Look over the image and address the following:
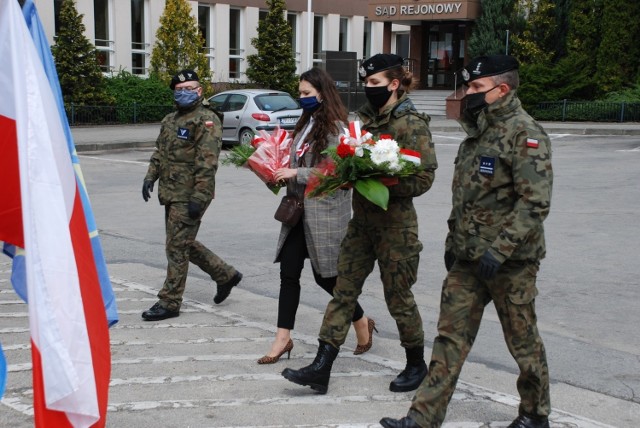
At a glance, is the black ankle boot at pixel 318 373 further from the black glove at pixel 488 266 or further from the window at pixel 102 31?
the window at pixel 102 31

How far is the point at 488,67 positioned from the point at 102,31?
1253 inches

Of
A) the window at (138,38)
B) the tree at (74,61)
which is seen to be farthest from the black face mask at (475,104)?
the window at (138,38)

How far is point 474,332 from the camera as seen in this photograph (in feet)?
15.1

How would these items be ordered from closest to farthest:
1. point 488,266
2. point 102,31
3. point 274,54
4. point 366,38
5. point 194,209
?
point 488,266 → point 194,209 → point 102,31 → point 274,54 → point 366,38

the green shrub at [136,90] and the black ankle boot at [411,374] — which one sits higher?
the green shrub at [136,90]

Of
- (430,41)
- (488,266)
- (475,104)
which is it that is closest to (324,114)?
(475,104)

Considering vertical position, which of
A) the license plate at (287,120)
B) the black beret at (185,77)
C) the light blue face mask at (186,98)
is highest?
the black beret at (185,77)

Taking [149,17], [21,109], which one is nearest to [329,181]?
[21,109]

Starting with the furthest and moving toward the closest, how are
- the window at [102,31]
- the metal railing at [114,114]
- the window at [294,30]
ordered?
the window at [294,30] < the window at [102,31] < the metal railing at [114,114]

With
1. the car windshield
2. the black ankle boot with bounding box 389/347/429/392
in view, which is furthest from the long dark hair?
the car windshield

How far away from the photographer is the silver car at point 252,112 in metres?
22.4

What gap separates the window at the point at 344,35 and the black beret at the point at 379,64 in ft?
130

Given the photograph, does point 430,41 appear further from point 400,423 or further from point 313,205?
point 400,423

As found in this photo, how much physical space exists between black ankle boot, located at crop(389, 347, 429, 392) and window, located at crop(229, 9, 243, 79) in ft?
113
